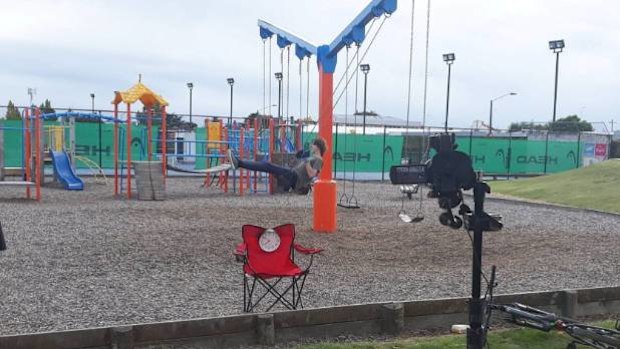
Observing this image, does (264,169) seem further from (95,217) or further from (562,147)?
(562,147)

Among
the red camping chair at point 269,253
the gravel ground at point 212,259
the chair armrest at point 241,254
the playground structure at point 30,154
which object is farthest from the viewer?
the playground structure at point 30,154

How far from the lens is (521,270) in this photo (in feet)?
26.8

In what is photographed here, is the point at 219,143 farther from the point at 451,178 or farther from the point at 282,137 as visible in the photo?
the point at 451,178

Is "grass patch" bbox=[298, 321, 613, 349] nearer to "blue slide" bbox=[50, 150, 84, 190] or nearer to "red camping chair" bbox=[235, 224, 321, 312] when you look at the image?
"red camping chair" bbox=[235, 224, 321, 312]

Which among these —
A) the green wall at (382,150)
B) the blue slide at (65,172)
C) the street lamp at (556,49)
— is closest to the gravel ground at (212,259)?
the blue slide at (65,172)

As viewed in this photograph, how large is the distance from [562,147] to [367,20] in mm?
25808

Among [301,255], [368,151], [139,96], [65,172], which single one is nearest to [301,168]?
[301,255]

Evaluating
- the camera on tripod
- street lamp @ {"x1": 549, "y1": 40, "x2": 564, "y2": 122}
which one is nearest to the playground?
the camera on tripod

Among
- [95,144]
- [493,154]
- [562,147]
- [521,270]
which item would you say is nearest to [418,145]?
[493,154]

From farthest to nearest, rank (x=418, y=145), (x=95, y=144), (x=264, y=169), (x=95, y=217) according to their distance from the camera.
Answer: (x=418, y=145) < (x=95, y=144) < (x=95, y=217) < (x=264, y=169)

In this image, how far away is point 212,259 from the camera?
8.29 m

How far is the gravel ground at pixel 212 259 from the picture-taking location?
Result: 603cm

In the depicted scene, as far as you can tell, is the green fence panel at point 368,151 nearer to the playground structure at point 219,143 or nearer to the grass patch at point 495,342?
the playground structure at point 219,143

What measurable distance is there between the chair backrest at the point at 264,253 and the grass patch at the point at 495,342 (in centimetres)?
114
